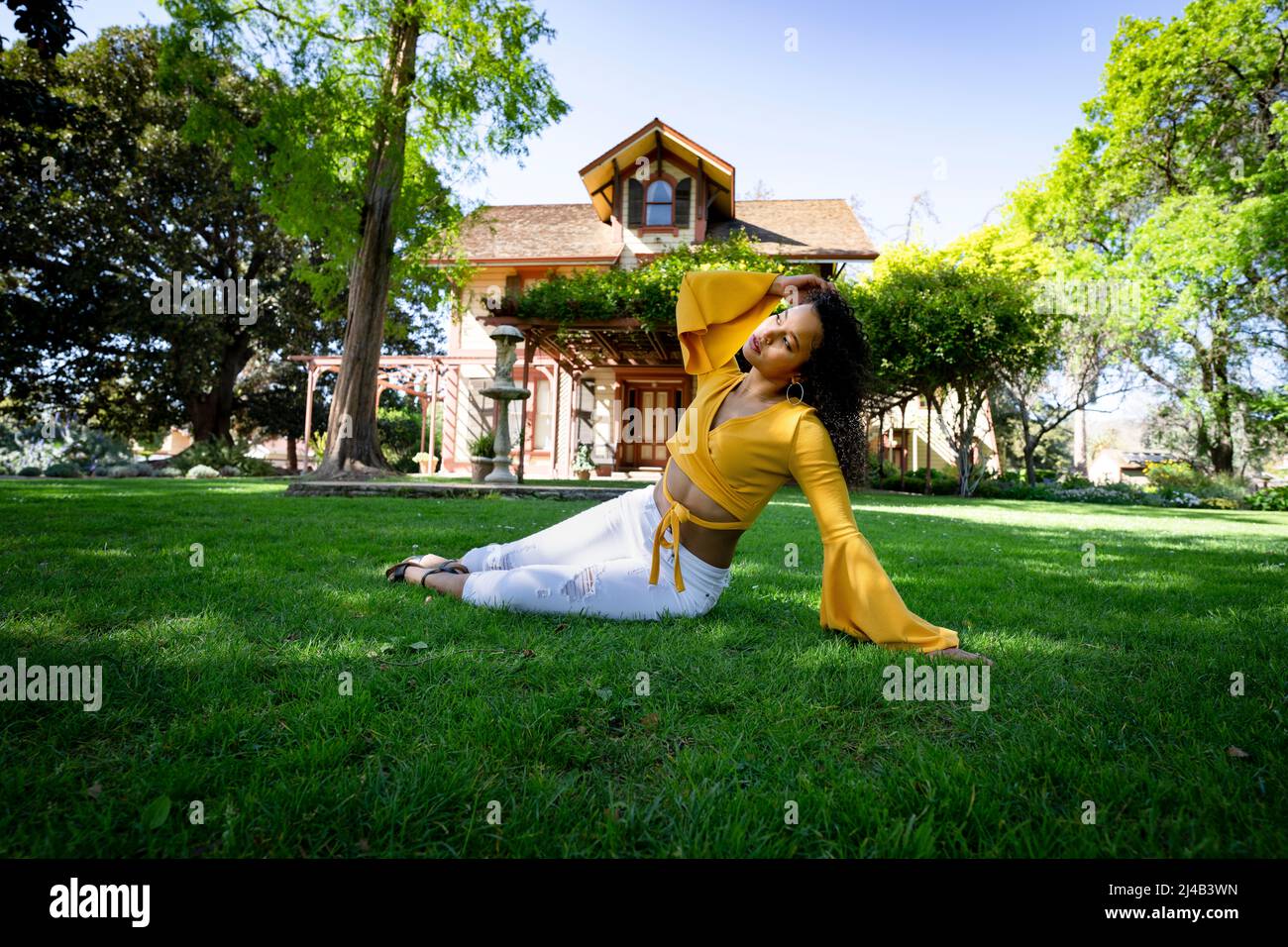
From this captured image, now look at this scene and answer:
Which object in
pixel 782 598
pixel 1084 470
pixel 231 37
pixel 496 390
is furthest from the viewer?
pixel 1084 470

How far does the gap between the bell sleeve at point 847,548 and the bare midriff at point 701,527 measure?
1.29ft

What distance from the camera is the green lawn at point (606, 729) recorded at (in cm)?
134

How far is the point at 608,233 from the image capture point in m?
19.5

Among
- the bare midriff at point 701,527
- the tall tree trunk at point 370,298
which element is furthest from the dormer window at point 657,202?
the bare midriff at point 701,527

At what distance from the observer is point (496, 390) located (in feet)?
39.4

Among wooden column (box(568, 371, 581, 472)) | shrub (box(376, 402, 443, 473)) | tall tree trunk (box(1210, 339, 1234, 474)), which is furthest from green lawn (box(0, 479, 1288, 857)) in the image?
shrub (box(376, 402, 443, 473))

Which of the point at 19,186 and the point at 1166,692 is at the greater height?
the point at 19,186

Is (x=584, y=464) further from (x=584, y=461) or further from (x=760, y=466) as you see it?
(x=760, y=466)

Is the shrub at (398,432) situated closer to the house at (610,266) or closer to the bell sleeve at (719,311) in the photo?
the house at (610,266)

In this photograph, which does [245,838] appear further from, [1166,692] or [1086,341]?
[1086,341]

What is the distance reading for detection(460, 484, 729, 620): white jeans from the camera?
293 cm

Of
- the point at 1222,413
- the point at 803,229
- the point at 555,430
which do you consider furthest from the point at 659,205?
the point at 1222,413
